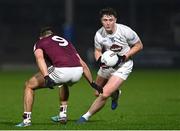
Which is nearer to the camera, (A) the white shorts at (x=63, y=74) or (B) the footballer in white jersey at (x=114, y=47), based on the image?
(A) the white shorts at (x=63, y=74)

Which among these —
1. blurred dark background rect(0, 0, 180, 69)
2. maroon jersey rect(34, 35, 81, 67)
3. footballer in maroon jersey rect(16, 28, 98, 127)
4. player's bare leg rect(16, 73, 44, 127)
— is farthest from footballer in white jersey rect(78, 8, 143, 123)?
blurred dark background rect(0, 0, 180, 69)

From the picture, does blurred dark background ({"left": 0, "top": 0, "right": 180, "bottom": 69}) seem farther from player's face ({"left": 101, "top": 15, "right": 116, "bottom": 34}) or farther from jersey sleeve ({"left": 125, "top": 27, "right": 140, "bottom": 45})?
player's face ({"left": 101, "top": 15, "right": 116, "bottom": 34})

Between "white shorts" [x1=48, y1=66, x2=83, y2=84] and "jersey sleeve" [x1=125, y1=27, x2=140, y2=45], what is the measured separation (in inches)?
48.1

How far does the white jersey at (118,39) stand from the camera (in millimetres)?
14000

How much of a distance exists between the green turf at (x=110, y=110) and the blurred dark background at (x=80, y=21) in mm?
22227

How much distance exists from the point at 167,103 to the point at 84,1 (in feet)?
135

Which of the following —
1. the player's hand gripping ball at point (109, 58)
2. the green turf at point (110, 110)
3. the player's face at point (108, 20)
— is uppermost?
the player's face at point (108, 20)

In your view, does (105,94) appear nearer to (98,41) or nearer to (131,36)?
(98,41)

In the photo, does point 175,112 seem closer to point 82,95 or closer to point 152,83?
point 82,95

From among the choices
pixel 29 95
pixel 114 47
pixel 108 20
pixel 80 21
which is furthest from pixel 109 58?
pixel 80 21

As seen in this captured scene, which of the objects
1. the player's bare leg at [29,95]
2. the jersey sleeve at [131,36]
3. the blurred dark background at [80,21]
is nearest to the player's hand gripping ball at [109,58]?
the jersey sleeve at [131,36]

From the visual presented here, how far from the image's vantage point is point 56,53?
1348 centimetres

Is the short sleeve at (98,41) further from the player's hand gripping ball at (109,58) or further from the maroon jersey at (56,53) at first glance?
the maroon jersey at (56,53)

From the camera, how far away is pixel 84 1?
59625 mm
